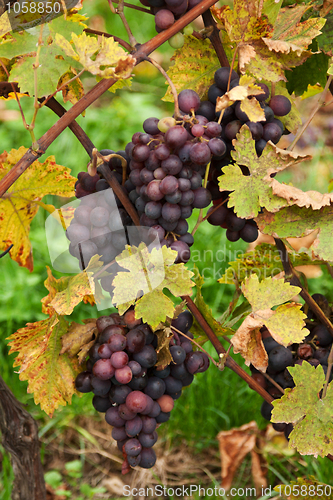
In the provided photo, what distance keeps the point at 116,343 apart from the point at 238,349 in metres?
0.17

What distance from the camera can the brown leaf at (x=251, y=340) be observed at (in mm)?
648

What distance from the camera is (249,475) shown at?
4.33ft

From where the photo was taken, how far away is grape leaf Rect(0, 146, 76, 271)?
74 centimetres

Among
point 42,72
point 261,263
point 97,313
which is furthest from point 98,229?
point 97,313

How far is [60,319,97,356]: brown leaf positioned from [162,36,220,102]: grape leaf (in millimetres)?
367

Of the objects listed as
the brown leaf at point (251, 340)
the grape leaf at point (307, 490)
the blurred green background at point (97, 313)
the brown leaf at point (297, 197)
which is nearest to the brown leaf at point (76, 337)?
the brown leaf at point (251, 340)

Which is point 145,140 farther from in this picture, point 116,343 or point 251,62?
point 116,343

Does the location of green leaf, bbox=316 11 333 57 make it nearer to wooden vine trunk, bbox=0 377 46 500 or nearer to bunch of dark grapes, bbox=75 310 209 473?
bunch of dark grapes, bbox=75 310 209 473

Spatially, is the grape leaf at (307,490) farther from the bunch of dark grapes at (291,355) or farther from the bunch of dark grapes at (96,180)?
the bunch of dark grapes at (96,180)

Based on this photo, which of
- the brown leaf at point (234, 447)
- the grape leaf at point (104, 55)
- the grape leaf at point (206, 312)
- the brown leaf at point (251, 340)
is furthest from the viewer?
the brown leaf at point (234, 447)

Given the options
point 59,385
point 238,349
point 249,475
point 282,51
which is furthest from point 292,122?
point 249,475

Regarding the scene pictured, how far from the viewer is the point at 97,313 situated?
67.8 inches

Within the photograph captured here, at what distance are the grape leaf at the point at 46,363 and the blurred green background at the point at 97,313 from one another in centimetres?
64

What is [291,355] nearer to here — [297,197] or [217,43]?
[297,197]
